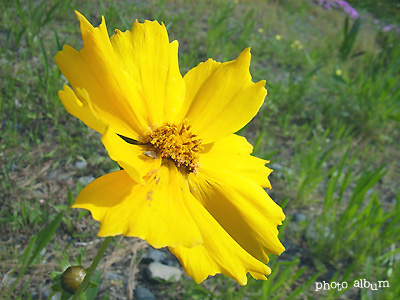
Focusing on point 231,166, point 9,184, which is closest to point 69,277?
point 231,166

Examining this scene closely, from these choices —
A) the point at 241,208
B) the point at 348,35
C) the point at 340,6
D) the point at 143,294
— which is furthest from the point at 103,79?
the point at 340,6

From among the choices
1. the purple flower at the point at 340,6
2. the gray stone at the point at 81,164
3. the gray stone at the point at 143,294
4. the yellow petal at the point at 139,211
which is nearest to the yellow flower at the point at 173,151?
the yellow petal at the point at 139,211

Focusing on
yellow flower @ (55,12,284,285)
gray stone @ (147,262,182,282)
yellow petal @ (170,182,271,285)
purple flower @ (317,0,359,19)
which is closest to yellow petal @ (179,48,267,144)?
yellow flower @ (55,12,284,285)

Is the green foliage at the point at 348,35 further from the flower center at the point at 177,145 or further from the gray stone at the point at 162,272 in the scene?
the flower center at the point at 177,145

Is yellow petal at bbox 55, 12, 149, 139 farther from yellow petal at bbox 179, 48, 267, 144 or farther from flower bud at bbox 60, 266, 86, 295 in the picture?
flower bud at bbox 60, 266, 86, 295

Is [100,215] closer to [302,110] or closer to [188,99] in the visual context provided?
[188,99]

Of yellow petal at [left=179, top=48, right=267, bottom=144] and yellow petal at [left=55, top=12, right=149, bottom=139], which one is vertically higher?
yellow petal at [left=179, top=48, right=267, bottom=144]
